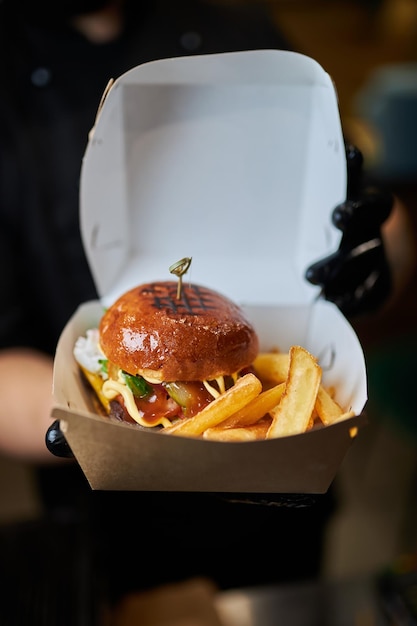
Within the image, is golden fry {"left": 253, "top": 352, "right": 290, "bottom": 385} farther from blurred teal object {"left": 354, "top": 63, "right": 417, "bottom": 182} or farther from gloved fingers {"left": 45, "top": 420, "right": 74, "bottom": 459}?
blurred teal object {"left": 354, "top": 63, "right": 417, "bottom": 182}

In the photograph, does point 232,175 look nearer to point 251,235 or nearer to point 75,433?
point 251,235

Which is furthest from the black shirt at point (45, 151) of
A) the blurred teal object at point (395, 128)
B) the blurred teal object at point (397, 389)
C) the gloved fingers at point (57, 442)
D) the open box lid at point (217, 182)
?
the blurred teal object at point (395, 128)

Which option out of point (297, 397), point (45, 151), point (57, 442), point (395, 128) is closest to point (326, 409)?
point (297, 397)

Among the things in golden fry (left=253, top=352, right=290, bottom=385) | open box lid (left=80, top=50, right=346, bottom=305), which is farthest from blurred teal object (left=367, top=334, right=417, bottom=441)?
golden fry (left=253, top=352, right=290, bottom=385)

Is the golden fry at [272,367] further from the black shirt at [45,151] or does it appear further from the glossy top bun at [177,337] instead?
the black shirt at [45,151]

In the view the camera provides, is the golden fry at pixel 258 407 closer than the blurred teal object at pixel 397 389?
Yes

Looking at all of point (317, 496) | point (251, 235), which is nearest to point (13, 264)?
point (251, 235)
